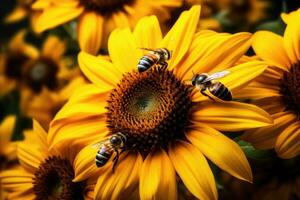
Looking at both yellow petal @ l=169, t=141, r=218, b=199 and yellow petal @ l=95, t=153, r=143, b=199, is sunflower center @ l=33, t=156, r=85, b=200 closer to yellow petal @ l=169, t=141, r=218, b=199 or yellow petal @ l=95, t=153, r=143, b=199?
yellow petal @ l=95, t=153, r=143, b=199

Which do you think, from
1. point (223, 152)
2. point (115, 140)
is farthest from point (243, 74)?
point (115, 140)

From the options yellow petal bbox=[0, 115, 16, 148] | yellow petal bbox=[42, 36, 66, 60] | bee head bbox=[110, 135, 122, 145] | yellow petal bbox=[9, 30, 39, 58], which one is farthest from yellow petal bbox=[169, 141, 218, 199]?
yellow petal bbox=[9, 30, 39, 58]

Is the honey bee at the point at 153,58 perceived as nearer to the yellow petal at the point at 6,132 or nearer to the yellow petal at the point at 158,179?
the yellow petal at the point at 158,179

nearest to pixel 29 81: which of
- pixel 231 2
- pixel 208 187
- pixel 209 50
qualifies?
pixel 231 2

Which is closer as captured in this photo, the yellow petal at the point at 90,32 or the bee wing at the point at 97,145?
the bee wing at the point at 97,145

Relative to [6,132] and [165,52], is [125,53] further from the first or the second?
[6,132]

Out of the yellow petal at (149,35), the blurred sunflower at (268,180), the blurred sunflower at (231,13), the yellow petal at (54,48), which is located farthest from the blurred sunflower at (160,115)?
the yellow petal at (54,48)

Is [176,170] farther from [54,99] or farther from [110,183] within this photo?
[54,99]
